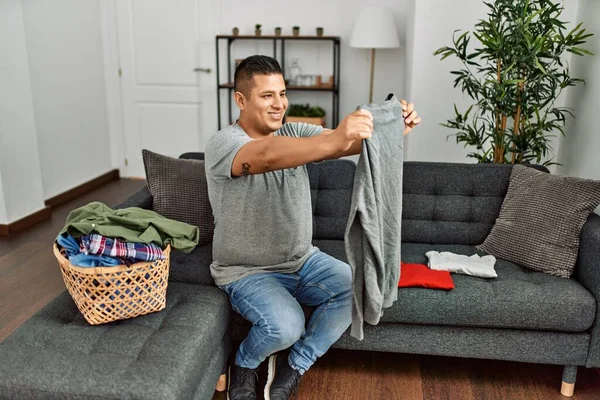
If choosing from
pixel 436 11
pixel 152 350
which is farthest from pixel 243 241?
pixel 436 11

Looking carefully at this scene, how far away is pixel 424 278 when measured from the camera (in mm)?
2305

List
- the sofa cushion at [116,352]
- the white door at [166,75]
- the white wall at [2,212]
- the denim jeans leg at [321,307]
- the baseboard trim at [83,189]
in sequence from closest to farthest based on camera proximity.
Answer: the sofa cushion at [116,352]
the denim jeans leg at [321,307]
the white wall at [2,212]
the baseboard trim at [83,189]
the white door at [166,75]

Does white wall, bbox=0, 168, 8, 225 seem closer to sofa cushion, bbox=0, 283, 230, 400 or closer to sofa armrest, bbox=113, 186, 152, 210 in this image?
sofa armrest, bbox=113, 186, 152, 210

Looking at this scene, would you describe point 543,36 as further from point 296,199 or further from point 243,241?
point 243,241

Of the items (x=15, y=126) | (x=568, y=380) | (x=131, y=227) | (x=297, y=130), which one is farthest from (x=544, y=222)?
(x=15, y=126)

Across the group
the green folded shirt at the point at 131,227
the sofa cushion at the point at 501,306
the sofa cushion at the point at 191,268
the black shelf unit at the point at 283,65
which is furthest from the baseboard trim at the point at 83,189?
the sofa cushion at the point at 501,306

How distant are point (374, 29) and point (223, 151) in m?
2.98

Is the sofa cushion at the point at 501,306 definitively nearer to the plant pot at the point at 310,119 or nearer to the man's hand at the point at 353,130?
the man's hand at the point at 353,130

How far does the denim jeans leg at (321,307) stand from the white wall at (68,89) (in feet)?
10.2

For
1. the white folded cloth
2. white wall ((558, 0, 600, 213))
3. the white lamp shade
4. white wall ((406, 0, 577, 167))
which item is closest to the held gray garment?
the white folded cloth

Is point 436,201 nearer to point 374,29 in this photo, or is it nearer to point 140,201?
point 140,201

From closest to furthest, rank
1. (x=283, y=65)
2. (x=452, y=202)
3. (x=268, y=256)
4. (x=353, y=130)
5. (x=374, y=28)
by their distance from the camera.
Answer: (x=353, y=130)
(x=268, y=256)
(x=452, y=202)
(x=374, y=28)
(x=283, y=65)

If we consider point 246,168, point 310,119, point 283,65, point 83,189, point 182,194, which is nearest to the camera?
point 246,168

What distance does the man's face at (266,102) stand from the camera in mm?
2113
